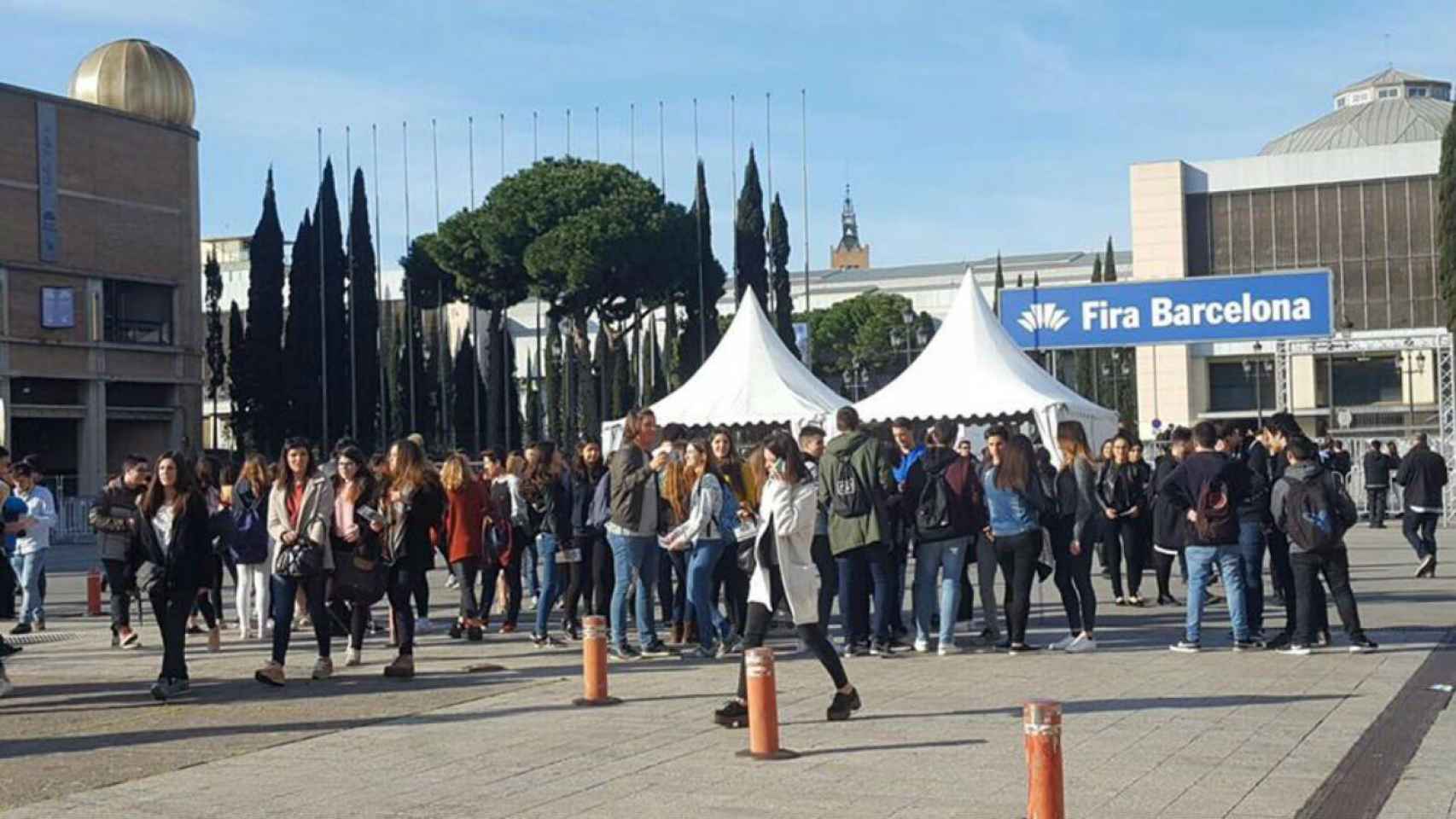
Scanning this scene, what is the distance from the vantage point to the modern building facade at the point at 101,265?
54312 millimetres

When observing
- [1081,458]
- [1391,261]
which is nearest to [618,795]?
[1081,458]

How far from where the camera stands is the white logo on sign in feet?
122

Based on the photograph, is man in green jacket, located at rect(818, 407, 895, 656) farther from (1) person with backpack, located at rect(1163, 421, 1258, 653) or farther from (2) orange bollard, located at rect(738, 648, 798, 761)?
(2) orange bollard, located at rect(738, 648, 798, 761)

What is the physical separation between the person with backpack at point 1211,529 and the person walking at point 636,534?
4.13 meters

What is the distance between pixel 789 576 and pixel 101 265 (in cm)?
5083

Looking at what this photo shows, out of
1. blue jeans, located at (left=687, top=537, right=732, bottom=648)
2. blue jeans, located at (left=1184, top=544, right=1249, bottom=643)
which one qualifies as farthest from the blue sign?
blue jeans, located at (left=687, top=537, right=732, bottom=648)

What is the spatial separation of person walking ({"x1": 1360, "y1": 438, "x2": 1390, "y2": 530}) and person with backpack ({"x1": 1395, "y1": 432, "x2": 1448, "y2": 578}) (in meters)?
12.6

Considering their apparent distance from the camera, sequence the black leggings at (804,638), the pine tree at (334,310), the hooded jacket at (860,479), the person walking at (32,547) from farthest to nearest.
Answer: the pine tree at (334,310), the person walking at (32,547), the hooded jacket at (860,479), the black leggings at (804,638)

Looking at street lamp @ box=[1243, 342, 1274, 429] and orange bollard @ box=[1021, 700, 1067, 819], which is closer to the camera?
orange bollard @ box=[1021, 700, 1067, 819]

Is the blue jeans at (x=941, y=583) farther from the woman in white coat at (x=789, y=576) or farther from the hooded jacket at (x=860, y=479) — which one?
the woman in white coat at (x=789, y=576)

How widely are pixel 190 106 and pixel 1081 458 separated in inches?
1949

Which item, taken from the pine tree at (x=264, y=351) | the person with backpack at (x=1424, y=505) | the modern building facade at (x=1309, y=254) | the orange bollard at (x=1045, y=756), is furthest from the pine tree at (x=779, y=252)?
the orange bollard at (x=1045, y=756)

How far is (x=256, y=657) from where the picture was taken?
15.4 meters

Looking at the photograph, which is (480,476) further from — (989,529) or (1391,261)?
(1391,261)
